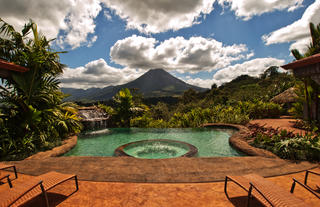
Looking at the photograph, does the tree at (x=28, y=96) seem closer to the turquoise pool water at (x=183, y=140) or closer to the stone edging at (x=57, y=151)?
the stone edging at (x=57, y=151)

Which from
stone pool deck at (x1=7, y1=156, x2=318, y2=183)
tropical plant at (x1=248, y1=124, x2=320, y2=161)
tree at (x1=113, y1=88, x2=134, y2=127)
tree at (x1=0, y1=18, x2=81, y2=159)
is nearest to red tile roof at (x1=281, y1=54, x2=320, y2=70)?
tropical plant at (x1=248, y1=124, x2=320, y2=161)

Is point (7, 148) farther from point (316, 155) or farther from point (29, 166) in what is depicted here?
point (316, 155)

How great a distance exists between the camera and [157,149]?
6.59 meters

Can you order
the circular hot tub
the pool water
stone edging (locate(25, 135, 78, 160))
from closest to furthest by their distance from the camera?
stone edging (locate(25, 135, 78, 160)) < the circular hot tub < the pool water

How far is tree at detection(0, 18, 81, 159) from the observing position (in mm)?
5184

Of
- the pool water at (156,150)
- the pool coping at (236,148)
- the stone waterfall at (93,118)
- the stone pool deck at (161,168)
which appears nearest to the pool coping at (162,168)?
the stone pool deck at (161,168)

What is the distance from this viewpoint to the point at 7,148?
4.86 meters

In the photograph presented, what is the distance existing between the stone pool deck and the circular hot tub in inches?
54.8

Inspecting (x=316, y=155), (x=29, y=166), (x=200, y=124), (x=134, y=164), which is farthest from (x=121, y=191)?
(x=200, y=124)

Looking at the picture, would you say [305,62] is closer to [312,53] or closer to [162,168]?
[312,53]

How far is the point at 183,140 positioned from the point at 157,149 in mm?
1852

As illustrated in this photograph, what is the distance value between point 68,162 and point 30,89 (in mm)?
3462

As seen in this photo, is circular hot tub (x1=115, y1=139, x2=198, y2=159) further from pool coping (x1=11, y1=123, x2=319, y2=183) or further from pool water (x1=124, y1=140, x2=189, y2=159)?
pool coping (x1=11, y1=123, x2=319, y2=183)

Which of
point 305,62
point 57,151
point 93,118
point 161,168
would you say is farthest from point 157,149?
point 93,118
